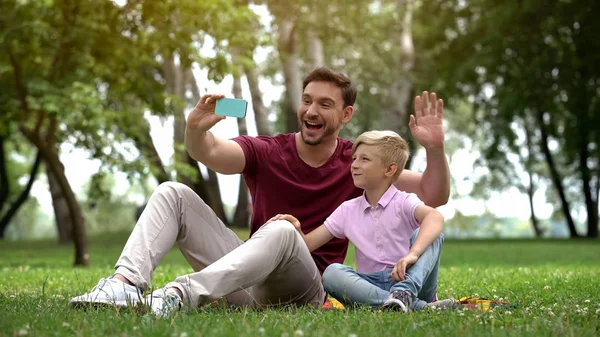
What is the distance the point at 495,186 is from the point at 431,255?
40089 millimetres

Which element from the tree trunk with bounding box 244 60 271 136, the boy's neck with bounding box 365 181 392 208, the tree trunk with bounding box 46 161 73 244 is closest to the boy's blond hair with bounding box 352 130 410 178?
the boy's neck with bounding box 365 181 392 208

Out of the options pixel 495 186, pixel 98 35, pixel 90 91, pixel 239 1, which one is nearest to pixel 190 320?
pixel 90 91

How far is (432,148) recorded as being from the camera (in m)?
5.14

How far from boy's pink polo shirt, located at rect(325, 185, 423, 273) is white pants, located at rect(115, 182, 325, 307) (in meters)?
0.33

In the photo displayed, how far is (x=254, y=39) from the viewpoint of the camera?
1415cm

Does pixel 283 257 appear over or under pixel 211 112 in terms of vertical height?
under

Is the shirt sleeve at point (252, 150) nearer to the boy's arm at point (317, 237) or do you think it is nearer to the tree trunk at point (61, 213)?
the boy's arm at point (317, 237)

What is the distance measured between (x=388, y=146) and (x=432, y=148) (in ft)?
1.36

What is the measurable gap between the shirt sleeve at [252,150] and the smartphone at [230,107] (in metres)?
0.45

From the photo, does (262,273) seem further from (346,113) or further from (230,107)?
(346,113)

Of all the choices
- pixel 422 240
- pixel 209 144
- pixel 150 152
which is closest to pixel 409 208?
pixel 422 240

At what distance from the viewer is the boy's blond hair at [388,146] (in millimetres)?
4867

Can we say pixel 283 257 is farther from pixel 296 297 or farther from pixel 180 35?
pixel 180 35

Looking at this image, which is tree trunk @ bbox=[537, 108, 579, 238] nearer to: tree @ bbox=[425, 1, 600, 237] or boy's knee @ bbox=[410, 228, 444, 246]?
tree @ bbox=[425, 1, 600, 237]
